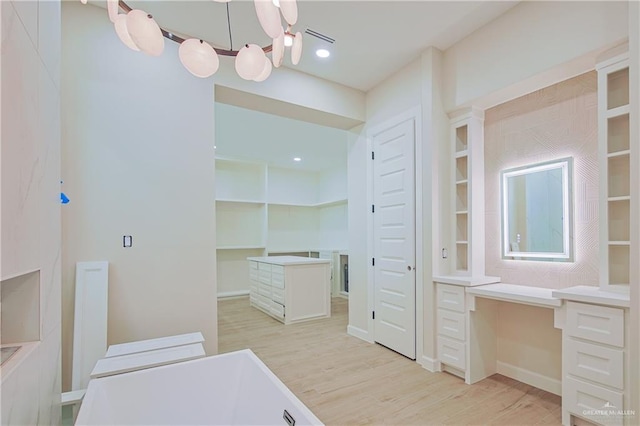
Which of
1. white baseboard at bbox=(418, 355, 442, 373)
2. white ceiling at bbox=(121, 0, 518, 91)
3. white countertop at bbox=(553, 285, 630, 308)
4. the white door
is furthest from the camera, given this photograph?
the white door

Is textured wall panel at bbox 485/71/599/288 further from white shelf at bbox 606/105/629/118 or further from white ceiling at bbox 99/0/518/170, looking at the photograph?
white ceiling at bbox 99/0/518/170

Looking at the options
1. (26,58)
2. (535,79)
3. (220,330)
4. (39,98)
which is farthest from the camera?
(220,330)

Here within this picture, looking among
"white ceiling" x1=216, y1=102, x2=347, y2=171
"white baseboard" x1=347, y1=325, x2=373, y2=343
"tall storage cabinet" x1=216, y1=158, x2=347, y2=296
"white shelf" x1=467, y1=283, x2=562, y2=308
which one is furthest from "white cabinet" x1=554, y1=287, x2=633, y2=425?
"tall storage cabinet" x1=216, y1=158, x2=347, y2=296

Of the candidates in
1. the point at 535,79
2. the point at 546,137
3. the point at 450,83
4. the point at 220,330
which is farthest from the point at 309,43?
the point at 220,330

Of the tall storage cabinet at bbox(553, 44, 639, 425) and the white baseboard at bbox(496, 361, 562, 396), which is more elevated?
the tall storage cabinet at bbox(553, 44, 639, 425)

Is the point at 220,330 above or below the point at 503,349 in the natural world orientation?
below

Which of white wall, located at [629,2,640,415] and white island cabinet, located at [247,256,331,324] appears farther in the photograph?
white island cabinet, located at [247,256,331,324]

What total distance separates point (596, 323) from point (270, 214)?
619 centimetres

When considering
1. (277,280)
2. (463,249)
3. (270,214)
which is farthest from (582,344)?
(270,214)

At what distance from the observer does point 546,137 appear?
2676 mm

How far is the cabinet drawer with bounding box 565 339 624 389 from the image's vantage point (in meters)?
1.90

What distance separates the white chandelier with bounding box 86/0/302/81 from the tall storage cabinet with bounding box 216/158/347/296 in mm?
5053

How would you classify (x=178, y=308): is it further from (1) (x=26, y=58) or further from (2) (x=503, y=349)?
(2) (x=503, y=349)

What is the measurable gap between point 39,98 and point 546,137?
340cm
